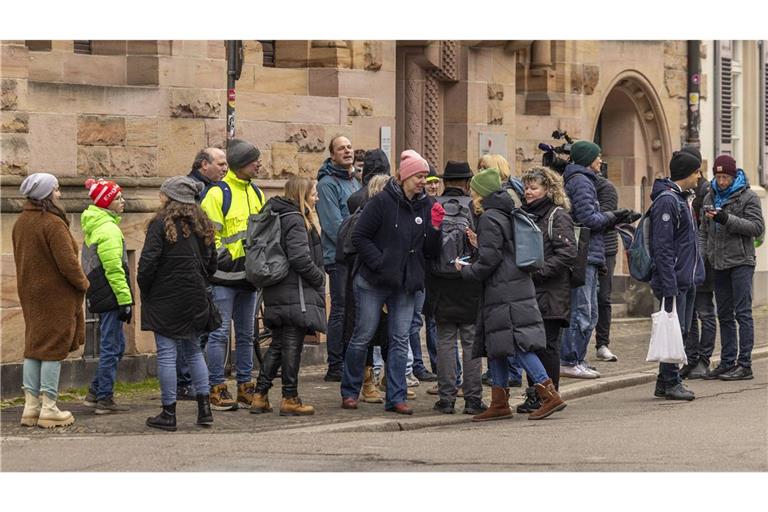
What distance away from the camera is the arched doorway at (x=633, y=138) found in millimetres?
25453

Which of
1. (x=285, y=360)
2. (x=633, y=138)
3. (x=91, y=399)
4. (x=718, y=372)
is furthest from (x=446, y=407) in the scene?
(x=633, y=138)

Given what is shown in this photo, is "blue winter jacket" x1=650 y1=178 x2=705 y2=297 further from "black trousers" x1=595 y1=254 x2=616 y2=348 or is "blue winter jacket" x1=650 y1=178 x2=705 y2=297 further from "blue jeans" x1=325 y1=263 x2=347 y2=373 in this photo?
"black trousers" x1=595 y1=254 x2=616 y2=348

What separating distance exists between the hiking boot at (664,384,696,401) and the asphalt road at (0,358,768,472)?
86cm

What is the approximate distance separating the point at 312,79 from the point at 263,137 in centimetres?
156

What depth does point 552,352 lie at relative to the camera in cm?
1341

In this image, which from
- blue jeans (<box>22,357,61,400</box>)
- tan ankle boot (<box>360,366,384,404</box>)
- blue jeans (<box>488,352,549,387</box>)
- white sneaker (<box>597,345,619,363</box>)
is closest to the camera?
blue jeans (<box>22,357,61,400</box>)

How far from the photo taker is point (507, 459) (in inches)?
421

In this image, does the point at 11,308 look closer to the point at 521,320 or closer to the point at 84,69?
the point at 84,69

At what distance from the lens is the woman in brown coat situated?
1211cm

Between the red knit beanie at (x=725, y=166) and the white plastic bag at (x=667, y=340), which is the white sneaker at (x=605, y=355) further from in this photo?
the white plastic bag at (x=667, y=340)

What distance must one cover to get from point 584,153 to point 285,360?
12.8ft

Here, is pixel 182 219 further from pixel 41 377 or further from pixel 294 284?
pixel 41 377

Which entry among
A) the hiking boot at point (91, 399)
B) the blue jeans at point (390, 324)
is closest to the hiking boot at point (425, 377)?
the blue jeans at point (390, 324)

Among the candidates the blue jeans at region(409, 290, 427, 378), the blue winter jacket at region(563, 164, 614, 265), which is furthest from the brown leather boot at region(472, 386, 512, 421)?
the blue winter jacket at region(563, 164, 614, 265)
